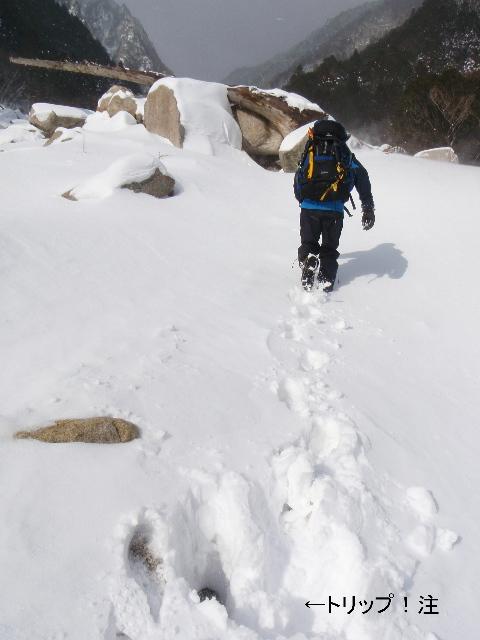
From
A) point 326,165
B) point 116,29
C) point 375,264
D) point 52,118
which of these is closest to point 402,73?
point 52,118

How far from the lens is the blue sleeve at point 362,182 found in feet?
14.4

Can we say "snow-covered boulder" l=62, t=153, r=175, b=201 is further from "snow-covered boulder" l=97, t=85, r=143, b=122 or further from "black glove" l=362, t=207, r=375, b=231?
"snow-covered boulder" l=97, t=85, r=143, b=122

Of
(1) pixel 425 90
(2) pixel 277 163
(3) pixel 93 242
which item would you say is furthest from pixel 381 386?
(1) pixel 425 90

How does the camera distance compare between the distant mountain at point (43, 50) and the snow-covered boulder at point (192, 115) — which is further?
the distant mountain at point (43, 50)

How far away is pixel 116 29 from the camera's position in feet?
503

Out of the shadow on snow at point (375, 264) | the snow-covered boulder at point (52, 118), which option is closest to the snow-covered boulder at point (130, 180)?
the shadow on snow at point (375, 264)

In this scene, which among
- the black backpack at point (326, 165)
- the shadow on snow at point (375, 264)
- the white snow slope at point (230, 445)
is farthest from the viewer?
the shadow on snow at point (375, 264)

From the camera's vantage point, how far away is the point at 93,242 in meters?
4.49

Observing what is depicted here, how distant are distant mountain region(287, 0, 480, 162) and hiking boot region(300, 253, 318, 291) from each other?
763 inches

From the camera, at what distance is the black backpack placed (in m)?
4.12

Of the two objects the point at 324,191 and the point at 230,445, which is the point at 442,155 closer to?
the point at 324,191

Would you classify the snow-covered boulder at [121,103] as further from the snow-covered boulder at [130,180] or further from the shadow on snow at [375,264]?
the shadow on snow at [375,264]

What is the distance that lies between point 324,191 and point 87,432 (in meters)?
3.14

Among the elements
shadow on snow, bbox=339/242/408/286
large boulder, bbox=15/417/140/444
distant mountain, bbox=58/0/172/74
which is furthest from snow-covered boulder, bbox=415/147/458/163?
distant mountain, bbox=58/0/172/74
